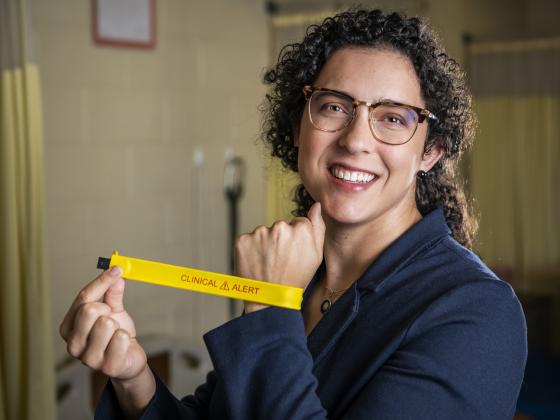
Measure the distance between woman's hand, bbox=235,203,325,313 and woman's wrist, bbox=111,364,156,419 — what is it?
0.25m

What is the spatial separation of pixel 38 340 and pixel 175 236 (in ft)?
4.36

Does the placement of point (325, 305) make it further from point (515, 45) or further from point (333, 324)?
point (515, 45)

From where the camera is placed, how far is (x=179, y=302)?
12.4 feet

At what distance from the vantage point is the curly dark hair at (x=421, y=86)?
1.19 metres

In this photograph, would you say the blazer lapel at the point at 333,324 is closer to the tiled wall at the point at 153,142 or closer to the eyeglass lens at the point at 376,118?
the eyeglass lens at the point at 376,118

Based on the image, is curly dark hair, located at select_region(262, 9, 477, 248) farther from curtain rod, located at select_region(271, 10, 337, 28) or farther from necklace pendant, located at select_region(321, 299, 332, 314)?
curtain rod, located at select_region(271, 10, 337, 28)

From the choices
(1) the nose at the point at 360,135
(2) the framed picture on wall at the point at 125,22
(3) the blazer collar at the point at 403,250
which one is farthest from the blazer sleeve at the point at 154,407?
(2) the framed picture on wall at the point at 125,22

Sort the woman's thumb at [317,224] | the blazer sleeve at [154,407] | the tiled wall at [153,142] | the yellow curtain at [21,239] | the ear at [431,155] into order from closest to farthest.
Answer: the woman's thumb at [317,224] → the blazer sleeve at [154,407] → the ear at [431,155] → the yellow curtain at [21,239] → the tiled wall at [153,142]

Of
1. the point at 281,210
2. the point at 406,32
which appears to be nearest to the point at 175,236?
the point at 281,210

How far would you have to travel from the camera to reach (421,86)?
119 cm

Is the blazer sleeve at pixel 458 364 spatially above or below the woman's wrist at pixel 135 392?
above

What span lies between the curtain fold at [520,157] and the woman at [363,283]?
3.20m

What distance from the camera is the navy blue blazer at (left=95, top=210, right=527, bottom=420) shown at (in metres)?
0.92

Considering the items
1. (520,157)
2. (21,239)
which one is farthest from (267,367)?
(520,157)
